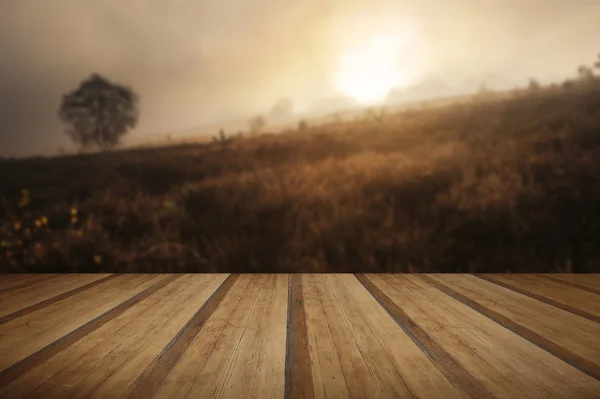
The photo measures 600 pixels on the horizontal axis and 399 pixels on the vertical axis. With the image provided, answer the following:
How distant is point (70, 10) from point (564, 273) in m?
4.32

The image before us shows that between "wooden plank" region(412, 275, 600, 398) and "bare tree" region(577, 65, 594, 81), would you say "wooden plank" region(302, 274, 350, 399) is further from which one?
"bare tree" region(577, 65, 594, 81)

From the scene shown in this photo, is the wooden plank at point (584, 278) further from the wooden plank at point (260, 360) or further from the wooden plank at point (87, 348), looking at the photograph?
the wooden plank at point (87, 348)

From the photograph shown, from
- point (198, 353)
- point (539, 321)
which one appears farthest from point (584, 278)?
point (198, 353)

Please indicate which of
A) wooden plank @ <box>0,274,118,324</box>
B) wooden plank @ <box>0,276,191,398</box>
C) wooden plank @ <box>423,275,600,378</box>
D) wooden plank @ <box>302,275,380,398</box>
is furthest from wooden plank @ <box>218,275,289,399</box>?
wooden plank @ <box>0,274,118,324</box>

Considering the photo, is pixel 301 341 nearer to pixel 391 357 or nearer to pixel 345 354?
pixel 345 354

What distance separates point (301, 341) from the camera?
1655 mm

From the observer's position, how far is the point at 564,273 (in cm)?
330

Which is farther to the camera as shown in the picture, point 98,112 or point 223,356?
point 98,112

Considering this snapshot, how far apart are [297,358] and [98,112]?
2926mm

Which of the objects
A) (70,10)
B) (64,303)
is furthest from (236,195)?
(70,10)

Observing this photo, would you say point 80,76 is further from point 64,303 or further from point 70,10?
point 64,303

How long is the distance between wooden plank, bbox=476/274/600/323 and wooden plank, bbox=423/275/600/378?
8 cm

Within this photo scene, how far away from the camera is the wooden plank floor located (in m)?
1.26

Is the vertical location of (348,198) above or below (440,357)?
above
